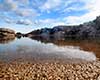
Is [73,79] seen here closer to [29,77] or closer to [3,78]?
[29,77]

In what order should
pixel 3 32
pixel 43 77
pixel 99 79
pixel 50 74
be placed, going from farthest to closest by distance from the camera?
pixel 3 32 → pixel 50 74 → pixel 43 77 → pixel 99 79

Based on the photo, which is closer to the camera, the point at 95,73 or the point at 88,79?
the point at 88,79

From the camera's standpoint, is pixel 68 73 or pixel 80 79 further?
pixel 68 73

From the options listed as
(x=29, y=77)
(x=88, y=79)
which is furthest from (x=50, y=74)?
(x=88, y=79)

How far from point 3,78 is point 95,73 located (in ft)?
31.7

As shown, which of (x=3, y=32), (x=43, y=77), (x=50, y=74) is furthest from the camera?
(x=3, y=32)

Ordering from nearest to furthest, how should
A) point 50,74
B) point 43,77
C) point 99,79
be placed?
point 99,79 → point 43,77 → point 50,74

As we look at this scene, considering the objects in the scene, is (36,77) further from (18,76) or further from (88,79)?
(88,79)

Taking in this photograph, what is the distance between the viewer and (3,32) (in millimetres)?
174250

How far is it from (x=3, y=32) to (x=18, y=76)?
543ft

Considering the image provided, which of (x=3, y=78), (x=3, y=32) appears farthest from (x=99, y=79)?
(x=3, y=32)

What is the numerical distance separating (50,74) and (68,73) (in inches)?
77.7

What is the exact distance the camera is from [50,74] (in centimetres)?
1698

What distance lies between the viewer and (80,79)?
50.5 feet
